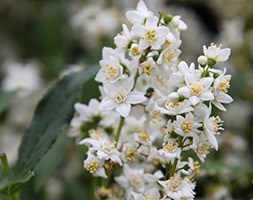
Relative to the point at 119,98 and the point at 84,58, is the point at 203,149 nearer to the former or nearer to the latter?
the point at 119,98

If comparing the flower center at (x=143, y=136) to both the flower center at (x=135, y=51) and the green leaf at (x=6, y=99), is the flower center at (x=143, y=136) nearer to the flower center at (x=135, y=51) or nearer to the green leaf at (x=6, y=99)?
the flower center at (x=135, y=51)

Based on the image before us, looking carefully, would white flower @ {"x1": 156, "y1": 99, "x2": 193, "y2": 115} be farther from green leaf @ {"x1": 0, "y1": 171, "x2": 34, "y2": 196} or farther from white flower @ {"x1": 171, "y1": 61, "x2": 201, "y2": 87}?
green leaf @ {"x1": 0, "y1": 171, "x2": 34, "y2": 196}

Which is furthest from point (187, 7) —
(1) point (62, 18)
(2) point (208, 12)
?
(1) point (62, 18)

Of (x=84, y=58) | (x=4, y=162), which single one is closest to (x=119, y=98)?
(x=4, y=162)

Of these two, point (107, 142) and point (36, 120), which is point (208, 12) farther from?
point (107, 142)

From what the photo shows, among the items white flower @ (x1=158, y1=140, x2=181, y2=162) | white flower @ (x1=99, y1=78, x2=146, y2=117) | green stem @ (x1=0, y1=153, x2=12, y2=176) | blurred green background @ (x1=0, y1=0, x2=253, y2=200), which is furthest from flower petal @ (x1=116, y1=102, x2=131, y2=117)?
blurred green background @ (x1=0, y1=0, x2=253, y2=200)

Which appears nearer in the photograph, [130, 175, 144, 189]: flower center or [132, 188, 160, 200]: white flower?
[132, 188, 160, 200]: white flower
